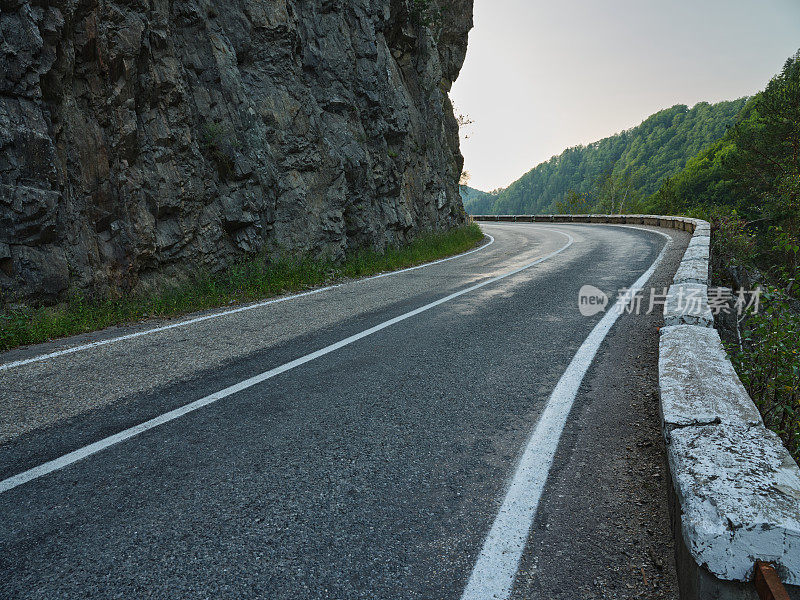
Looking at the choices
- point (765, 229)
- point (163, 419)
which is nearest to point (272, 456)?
point (163, 419)

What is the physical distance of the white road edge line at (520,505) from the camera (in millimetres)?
1963

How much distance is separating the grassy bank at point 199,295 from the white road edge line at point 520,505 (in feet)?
20.9

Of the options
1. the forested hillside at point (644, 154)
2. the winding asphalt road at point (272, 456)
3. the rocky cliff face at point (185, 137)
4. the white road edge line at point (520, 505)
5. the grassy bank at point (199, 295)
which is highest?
the forested hillside at point (644, 154)

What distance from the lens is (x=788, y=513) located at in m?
1.59

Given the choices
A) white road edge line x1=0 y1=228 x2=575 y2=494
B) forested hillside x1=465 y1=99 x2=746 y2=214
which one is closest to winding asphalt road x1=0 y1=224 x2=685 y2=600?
white road edge line x1=0 y1=228 x2=575 y2=494

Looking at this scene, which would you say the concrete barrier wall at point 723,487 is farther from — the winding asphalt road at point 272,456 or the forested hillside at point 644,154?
the forested hillside at point 644,154

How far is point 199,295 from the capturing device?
29.0 ft

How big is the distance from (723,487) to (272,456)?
243cm

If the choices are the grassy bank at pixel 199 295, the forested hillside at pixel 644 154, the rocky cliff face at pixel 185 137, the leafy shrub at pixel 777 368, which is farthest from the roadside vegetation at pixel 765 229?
the forested hillside at pixel 644 154

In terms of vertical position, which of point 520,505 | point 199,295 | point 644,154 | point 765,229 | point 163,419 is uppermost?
point 644,154

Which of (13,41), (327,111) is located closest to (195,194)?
(13,41)

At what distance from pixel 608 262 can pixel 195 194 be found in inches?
393

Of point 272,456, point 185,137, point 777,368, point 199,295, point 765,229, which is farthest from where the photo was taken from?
point 765,229

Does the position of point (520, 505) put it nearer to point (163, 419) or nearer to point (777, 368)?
point (163, 419)
